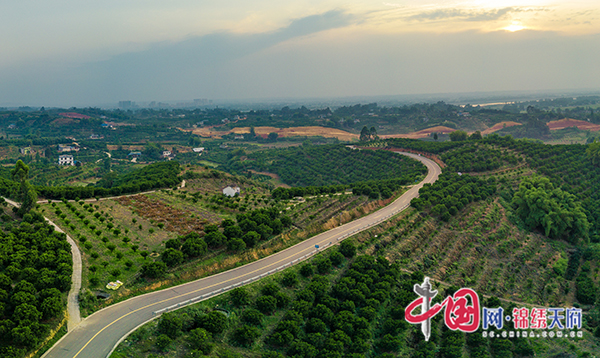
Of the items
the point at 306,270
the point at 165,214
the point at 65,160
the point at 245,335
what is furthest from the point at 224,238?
the point at 65,160

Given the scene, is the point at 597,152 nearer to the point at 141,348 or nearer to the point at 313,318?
the point at 313,318

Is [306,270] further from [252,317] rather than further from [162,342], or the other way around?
[162,342]

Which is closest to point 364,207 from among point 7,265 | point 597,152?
point 7,265

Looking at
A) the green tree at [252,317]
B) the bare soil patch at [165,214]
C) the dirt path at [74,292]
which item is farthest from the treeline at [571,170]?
the dirt path at [74,292]

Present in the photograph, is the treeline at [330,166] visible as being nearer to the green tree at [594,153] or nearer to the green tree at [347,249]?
the green tree at [594,153]

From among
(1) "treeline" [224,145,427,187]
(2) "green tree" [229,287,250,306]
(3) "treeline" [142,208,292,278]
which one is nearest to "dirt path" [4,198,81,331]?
(3) "treeline" [142,208,292,278]

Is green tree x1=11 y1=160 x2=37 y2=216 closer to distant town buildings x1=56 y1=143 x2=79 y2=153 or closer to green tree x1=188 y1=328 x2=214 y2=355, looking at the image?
green tree x1=188 y1=328 x2=214 y2=355
